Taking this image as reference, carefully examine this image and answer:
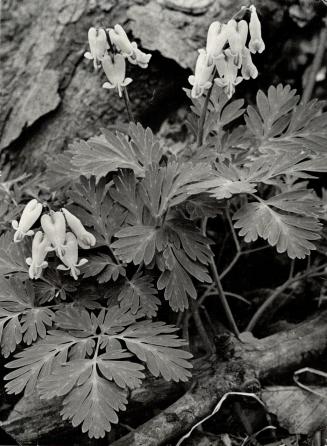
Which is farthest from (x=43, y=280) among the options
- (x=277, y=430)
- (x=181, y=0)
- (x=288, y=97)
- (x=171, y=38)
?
(x=181, y=0)

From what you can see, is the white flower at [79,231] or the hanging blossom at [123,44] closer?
the white flower at [79,231]

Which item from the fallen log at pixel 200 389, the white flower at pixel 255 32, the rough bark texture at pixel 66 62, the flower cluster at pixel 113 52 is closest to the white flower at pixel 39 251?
the fallen log at pixel 200 389

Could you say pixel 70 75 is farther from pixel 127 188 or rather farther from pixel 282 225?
pixel 282 225

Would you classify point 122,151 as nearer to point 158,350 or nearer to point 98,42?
point 98,42

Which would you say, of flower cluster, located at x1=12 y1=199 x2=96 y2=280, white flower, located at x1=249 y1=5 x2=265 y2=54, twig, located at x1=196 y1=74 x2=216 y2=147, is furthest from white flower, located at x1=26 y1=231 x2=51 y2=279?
white flower, located at x1=249 y1=5 x2=265 y2=54

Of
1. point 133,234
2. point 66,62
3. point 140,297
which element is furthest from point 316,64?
point 140,297

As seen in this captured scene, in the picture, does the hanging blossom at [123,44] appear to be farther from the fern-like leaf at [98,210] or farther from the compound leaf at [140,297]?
the compound leaf at [140,297]

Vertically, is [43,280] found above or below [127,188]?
below
